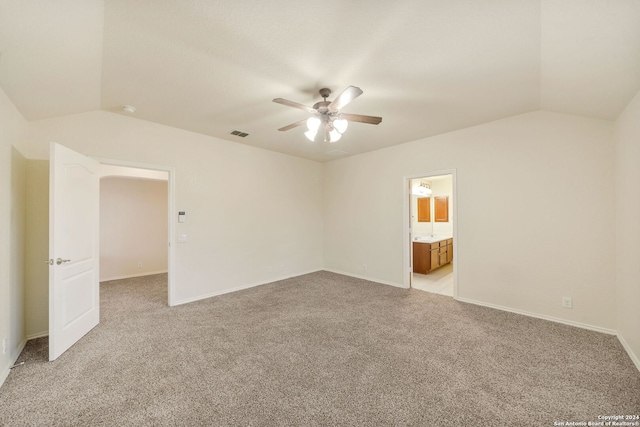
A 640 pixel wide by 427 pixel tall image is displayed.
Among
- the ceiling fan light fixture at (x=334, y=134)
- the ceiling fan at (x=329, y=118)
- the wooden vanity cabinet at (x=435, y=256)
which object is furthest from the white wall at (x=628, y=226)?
the wooden vanity cabinet at (x=435, y=256)

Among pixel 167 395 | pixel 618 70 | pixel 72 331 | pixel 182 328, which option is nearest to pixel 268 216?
pixel 182 328

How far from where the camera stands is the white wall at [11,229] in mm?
2184

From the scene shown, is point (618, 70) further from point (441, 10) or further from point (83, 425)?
point (83, 425)

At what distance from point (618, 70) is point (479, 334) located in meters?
2.77

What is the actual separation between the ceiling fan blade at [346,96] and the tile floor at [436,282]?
12.1 ft

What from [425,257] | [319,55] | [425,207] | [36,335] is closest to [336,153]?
[425,257]

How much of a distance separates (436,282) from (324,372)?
12.4 feet

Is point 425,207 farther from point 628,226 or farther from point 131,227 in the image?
point 131,227

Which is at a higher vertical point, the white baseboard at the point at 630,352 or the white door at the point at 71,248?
the white door at the point at 71,248

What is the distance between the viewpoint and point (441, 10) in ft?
5.43

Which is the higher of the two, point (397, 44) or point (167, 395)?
point (397, 44)

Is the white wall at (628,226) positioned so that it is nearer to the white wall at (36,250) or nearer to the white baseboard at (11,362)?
the white baseboard at (11,362)

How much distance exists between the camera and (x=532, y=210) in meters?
3.35

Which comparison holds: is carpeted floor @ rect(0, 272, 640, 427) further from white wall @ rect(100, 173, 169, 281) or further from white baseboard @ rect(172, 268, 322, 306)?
white wall @ rect(100, 173, 169, 281)
